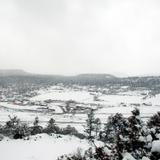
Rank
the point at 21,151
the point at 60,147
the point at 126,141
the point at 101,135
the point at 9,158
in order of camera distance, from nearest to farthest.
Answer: the point at 126,141, the point at 9,158, the point at 21,151, the point at 60,147, the point at 101,135

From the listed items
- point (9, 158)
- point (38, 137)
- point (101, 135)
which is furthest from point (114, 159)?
point (101, 135)

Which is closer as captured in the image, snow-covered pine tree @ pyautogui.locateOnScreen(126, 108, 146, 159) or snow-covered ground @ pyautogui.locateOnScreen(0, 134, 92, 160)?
snow-covered pine tree @ pyautogui.locateOnScreen(126, 108, 146, 159)

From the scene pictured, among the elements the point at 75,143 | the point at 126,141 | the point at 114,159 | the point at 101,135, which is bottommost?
the point at 101,135

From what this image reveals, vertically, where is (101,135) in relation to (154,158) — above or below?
below

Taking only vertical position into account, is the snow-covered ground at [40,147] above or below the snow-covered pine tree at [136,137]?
below

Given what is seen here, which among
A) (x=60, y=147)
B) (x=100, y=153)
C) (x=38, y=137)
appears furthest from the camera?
(x=38, y=137)

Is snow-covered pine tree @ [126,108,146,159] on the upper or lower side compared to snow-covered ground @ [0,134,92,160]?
upper

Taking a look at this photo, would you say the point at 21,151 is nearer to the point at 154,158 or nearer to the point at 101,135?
the point at 154,158

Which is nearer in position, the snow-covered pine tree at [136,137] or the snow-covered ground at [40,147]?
the snow-covered pine tree at [136,137]

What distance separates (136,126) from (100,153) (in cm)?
207

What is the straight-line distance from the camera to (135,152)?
42.3ft

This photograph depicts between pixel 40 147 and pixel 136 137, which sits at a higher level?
pixel 136 137

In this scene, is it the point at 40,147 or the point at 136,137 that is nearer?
the point at 136,137

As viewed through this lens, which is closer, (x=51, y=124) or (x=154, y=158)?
(x=154, y=158)
